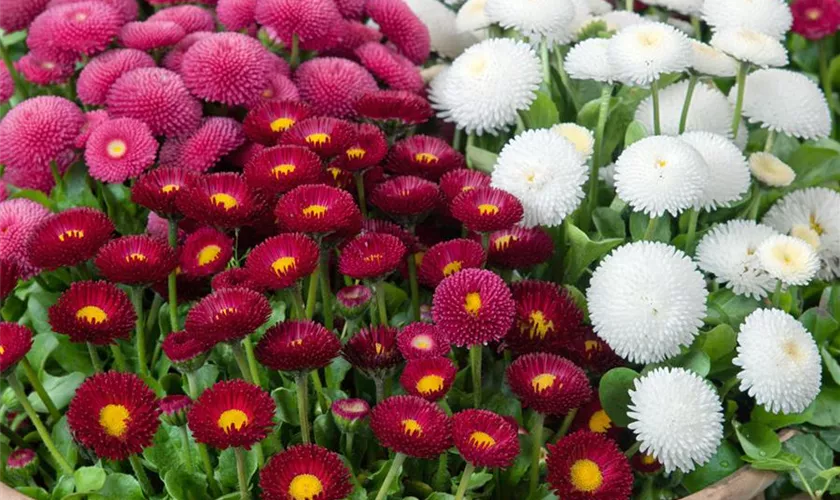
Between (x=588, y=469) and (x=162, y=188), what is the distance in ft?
1.63

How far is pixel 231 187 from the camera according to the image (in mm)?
924

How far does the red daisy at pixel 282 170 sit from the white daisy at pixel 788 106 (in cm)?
58

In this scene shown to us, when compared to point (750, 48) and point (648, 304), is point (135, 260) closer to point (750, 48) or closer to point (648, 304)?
point (648, 304)

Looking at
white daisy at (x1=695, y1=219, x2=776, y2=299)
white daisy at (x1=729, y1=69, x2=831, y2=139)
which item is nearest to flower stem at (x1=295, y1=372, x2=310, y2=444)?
white daisy at (x1=695, y1=219, x2=776, y2=299)

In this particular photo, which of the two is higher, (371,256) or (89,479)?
(371,256)

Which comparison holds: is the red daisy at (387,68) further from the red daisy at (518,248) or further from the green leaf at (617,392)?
the green leaf at (617,392)

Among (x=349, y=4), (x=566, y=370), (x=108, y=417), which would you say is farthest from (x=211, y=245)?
(x=349, y=4)

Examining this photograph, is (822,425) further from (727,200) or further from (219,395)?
(219,395)

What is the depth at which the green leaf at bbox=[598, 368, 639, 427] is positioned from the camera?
0.93m

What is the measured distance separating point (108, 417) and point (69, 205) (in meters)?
0.44

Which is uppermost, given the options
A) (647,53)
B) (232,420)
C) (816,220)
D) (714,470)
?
(647,53)

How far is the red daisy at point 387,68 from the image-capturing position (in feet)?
4.28

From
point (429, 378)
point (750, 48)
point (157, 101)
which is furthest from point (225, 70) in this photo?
point (750, 48)

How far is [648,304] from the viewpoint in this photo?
892mm
